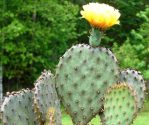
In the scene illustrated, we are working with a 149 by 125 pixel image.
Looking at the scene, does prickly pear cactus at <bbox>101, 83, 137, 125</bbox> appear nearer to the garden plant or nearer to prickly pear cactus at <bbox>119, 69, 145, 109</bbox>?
the garden plant

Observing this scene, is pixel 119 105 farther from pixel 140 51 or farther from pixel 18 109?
pixel 140 51

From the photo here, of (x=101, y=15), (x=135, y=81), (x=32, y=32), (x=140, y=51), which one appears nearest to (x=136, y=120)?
(x=32, y=32)

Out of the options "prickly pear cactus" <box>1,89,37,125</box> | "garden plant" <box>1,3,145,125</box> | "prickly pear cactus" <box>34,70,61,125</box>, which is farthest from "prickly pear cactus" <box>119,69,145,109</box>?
"prickly pear cactus" <box>1,89,37,125</box>

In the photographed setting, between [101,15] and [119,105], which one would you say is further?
[119,105]

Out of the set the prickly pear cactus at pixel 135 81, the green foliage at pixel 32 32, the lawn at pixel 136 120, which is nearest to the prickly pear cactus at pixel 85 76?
the prickly pear cactus at pixel 135 81

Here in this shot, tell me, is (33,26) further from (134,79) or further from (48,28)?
(134,79)

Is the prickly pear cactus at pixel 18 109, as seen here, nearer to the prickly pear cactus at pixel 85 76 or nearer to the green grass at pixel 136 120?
the prickly pear cactus at pixel 85 76

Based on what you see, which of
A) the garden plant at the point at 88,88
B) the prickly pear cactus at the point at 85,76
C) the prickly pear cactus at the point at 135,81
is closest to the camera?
the garden plant at the point at 88,88
